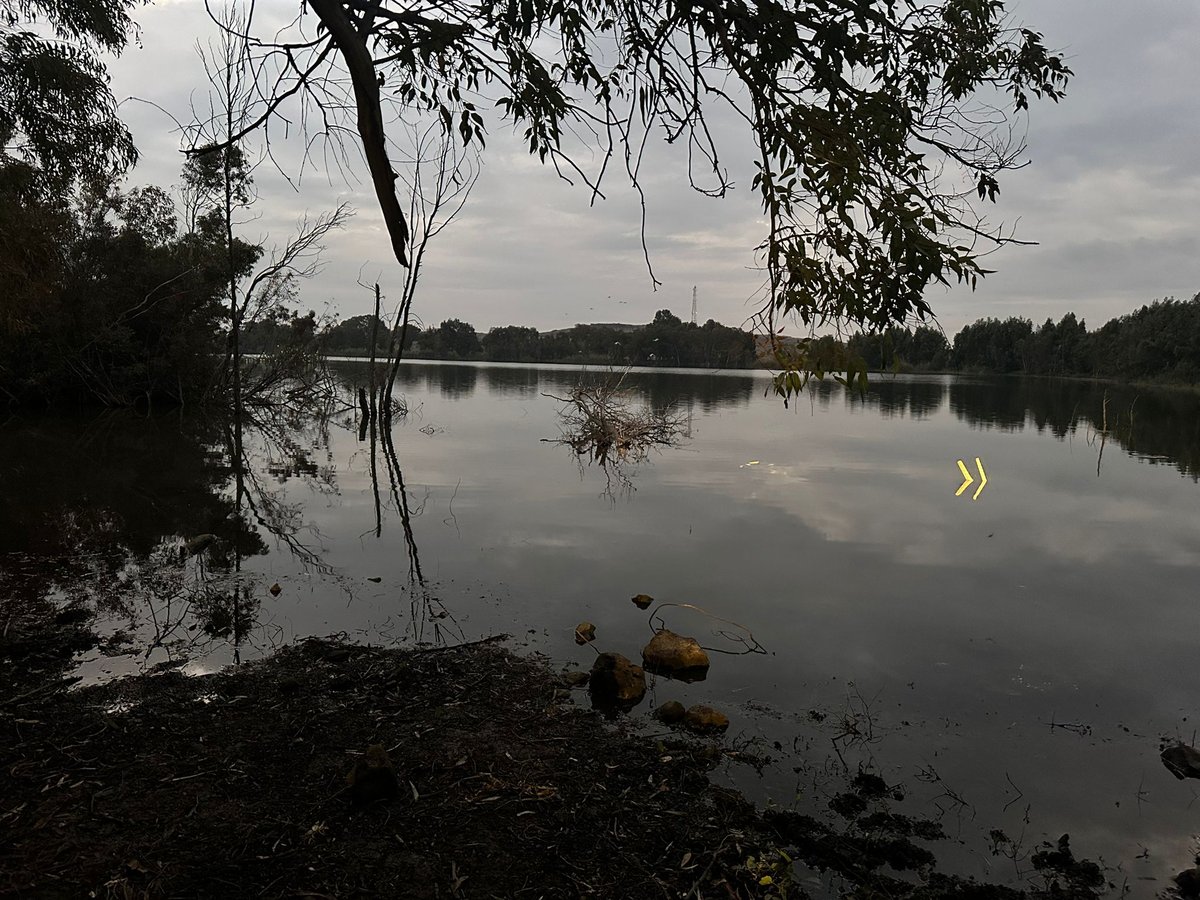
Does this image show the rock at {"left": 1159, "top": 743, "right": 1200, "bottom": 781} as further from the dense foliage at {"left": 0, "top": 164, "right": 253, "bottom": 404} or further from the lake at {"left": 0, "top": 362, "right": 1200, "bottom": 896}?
the dense foliage at {"left": 0, "top": 164, "right": 253, "bottom": 404}

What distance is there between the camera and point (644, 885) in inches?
117

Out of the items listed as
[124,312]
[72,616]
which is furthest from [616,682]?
[124,312]

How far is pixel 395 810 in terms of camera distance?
335 cm

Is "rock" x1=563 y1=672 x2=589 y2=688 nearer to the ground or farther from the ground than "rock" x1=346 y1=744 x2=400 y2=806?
nearer to the ground

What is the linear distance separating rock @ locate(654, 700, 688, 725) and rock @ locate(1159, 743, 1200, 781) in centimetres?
264

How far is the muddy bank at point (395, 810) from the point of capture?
294cm

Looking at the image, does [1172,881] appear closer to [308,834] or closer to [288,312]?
[308,834]

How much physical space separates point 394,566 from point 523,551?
1.39 metres

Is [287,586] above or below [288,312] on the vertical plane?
below

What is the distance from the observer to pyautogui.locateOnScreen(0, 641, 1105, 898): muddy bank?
2.94m

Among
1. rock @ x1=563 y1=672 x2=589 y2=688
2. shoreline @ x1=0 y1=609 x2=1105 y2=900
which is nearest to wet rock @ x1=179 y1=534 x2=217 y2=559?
shoreline @ x1=0 y1=609 x2=1105 y2=900

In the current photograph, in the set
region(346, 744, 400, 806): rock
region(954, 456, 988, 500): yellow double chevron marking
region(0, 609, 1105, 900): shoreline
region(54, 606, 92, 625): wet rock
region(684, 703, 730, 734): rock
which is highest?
region(346, 744, 400, 806): rock

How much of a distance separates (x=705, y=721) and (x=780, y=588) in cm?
324

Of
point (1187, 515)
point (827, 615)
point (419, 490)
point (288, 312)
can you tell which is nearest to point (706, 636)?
point (827, 615)
